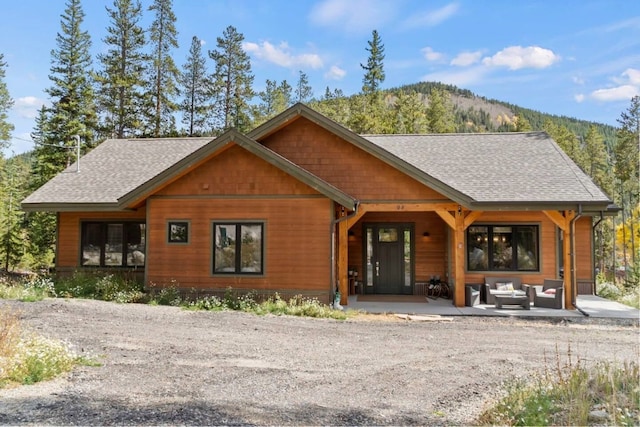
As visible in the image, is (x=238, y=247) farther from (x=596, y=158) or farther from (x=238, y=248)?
(x=596, y=158)

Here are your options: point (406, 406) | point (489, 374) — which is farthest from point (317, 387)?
point (489, 374)

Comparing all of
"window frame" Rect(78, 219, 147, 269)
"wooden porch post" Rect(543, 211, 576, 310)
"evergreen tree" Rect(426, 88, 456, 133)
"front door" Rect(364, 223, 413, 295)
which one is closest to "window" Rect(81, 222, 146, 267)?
"window frame" Rect(78, 219, 147, 269)

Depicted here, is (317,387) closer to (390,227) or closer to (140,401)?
(140,401)

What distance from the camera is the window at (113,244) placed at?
1348cm

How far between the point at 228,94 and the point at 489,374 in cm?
3324

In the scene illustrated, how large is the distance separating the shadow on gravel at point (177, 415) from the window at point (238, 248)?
23.4ft

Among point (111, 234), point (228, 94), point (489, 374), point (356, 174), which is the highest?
point (228, 94)

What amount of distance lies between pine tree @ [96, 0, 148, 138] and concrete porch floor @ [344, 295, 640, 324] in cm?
2431

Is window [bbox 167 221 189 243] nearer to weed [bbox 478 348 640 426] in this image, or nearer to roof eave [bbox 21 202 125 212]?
roof eave [bbox 21 202 125 212]

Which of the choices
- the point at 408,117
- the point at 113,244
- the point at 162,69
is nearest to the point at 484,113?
the point at 408,117

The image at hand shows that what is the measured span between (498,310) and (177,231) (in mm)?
8884

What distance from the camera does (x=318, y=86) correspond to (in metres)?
45.9

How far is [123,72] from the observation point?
29.8m

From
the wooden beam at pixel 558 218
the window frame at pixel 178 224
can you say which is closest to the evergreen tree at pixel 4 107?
the window frame at pixel 178 224
